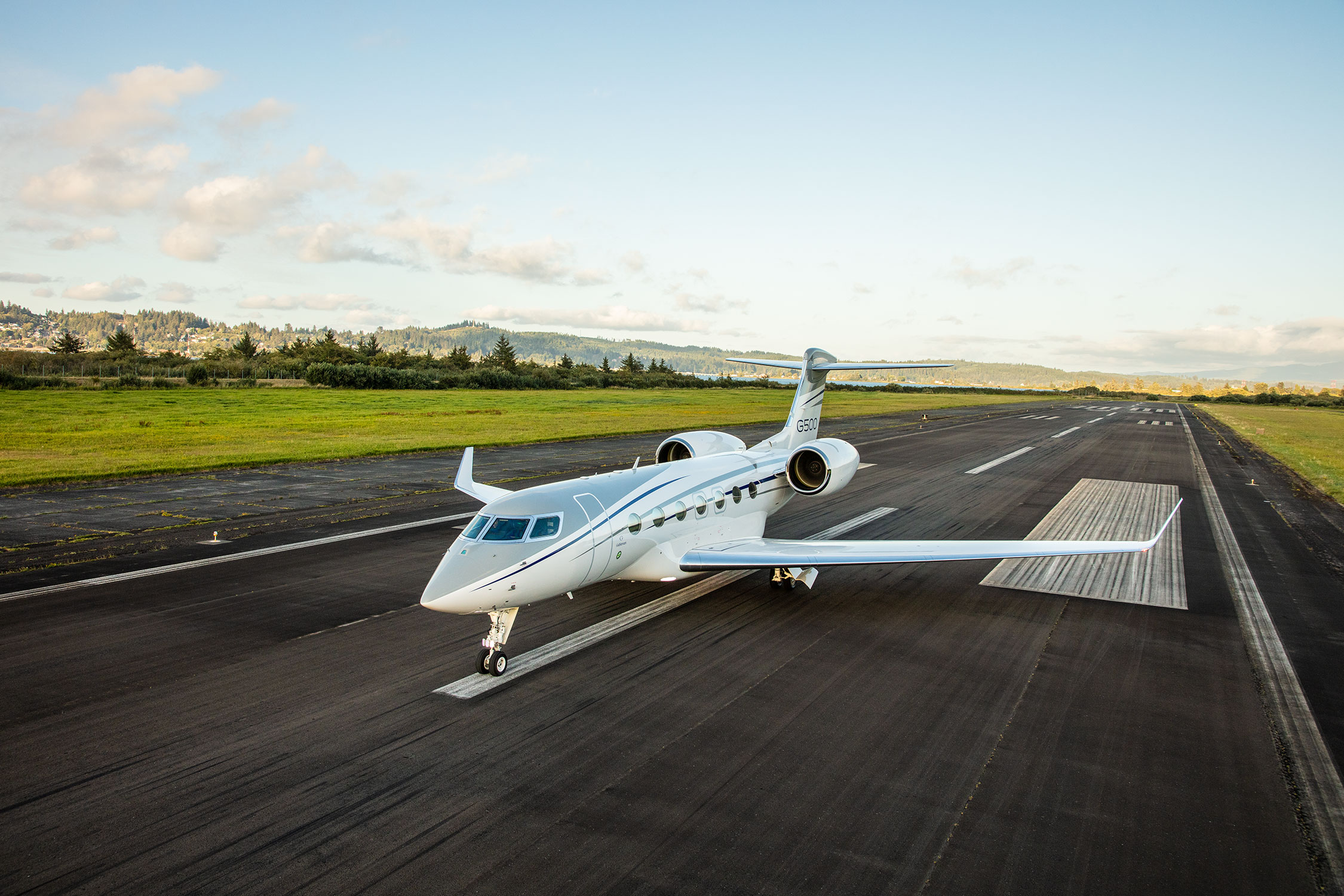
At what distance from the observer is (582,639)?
11.1 metres

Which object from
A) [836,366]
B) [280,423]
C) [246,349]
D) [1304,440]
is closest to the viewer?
[836,366]

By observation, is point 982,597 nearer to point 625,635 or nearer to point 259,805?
point 625,635

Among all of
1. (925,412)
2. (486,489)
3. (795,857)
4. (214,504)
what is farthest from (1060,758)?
(925,412)

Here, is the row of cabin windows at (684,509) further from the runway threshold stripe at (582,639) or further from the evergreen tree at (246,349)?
the evergreen tree at (246,349)

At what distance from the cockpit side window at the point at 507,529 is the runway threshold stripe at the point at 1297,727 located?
28.6ft

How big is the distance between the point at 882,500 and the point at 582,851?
2009cm

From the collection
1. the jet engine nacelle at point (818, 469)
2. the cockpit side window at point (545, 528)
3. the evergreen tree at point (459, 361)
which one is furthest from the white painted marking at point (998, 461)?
the evergreen tree at point (459, 361)

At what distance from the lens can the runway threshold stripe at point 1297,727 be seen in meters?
6.75

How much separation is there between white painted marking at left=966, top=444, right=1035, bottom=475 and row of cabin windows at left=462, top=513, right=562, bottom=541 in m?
26.8

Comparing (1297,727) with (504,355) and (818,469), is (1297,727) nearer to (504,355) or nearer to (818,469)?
(818,469)

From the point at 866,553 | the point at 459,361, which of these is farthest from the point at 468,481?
the point at 459,361

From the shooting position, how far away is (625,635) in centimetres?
1131

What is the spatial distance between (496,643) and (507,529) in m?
1.58

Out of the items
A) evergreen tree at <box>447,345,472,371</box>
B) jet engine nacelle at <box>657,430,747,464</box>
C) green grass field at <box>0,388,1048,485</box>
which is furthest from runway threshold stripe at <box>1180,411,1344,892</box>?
evergreen tree at <box>447,345,472,371</box>
